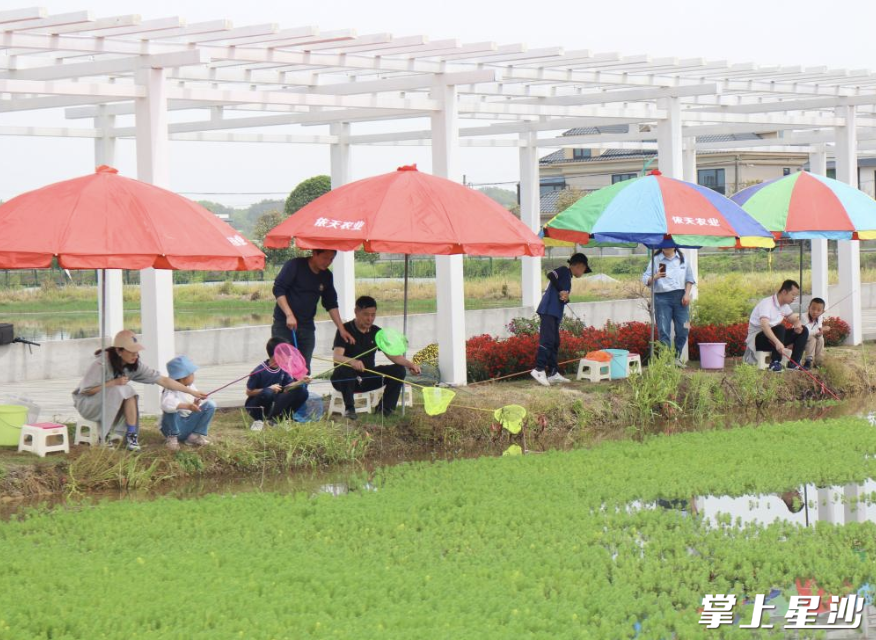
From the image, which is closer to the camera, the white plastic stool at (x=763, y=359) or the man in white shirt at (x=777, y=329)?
the man in white shirt at (x=777, y=329)

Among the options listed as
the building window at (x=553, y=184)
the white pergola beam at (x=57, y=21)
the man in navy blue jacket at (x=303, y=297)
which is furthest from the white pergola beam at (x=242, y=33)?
the building window at (x=553, y=184)

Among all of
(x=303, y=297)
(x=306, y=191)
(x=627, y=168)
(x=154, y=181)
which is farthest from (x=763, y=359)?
(x=627, y=168)

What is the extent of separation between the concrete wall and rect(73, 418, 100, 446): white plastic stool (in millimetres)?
5889

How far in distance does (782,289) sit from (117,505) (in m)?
8.63

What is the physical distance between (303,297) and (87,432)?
230 centimetres

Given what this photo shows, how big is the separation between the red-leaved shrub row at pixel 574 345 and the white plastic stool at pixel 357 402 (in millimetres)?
2551

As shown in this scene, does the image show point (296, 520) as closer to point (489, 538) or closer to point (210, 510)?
point (210, 510)

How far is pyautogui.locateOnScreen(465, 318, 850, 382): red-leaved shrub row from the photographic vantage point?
14.4m

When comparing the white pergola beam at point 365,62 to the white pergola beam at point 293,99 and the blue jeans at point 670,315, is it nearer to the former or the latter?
the white pergola beam at point 293,99

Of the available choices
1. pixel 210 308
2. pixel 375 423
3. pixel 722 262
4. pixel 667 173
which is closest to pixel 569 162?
pixel 722 262

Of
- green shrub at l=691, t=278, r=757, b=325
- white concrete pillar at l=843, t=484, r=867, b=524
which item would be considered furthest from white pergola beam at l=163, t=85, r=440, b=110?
white concrete pillar at l=843, t=484, r=867, b=524

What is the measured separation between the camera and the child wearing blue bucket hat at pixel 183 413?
1015 centimetres

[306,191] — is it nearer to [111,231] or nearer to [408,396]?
[408,396]

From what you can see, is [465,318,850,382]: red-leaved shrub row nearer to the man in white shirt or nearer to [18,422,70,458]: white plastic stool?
the man in white shirt
